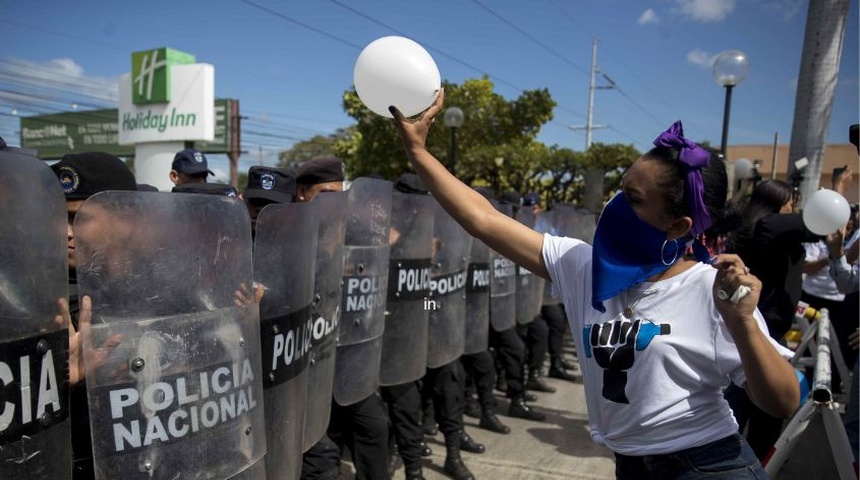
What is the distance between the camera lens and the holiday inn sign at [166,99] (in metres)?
19.8

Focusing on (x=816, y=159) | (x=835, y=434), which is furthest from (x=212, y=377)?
(x=816, y=159)

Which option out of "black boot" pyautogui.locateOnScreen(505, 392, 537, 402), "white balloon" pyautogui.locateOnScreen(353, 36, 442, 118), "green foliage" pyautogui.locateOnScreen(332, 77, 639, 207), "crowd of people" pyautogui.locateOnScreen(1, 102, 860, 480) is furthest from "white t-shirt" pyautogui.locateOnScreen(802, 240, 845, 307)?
"green foliage" pyautogui.locateOnScreen(332, 77, 639, 207)

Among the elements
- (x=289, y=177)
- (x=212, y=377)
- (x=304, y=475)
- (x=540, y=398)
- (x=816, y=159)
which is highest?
(x=816, y=159)

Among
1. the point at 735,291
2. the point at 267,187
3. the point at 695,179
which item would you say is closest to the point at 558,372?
the point at 267,187

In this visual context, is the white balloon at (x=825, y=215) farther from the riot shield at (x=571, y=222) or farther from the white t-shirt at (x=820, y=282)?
the riot shield at (x=571, y=222)

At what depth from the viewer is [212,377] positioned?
1566 mm

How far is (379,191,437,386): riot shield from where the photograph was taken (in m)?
3.22

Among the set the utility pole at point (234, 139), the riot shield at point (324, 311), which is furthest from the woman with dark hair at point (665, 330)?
the utility pole at point (234, 139)

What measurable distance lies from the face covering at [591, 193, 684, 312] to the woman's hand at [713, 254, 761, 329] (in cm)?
25

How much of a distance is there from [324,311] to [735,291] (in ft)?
5.12

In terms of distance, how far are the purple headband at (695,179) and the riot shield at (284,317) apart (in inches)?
46.3

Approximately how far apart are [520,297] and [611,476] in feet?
5.32

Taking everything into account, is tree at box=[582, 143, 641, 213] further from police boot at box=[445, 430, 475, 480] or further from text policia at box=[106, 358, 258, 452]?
text policia at box=[106, 358, 258, 452]

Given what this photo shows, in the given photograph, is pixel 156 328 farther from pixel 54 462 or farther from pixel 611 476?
pixel 611 476
